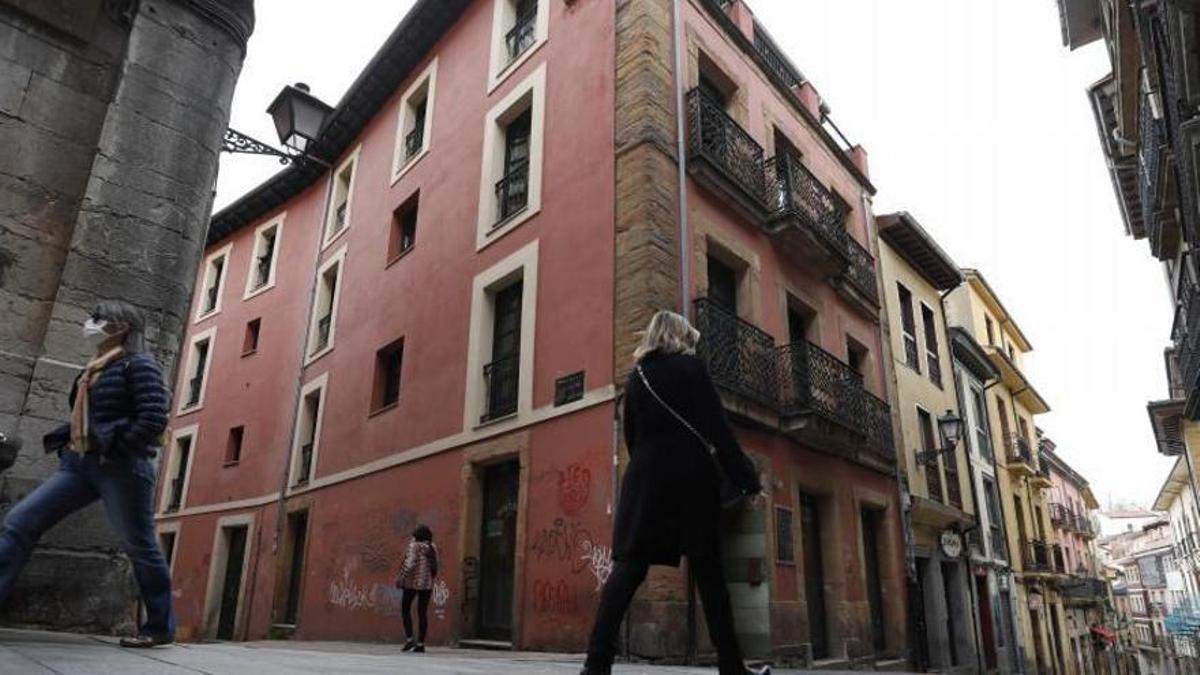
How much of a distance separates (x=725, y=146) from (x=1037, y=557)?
1973 centimetres

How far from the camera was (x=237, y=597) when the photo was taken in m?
15.9

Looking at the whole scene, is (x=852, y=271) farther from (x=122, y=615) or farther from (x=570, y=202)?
(x=122, y=615)

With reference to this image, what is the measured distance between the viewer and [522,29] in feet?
43.5

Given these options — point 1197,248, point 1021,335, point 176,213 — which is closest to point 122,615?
point 176,213

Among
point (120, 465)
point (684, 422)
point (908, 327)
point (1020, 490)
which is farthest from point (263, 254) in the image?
point (1020, 490)

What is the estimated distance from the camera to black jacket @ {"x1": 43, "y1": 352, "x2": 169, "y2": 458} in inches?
143

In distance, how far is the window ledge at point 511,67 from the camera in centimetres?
1236

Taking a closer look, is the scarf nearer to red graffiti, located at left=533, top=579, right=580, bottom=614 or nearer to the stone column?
the stone column

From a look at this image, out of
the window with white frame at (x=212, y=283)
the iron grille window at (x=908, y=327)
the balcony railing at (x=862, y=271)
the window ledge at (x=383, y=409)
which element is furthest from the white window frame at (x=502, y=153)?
the window with white frame at (x=212, y=283)

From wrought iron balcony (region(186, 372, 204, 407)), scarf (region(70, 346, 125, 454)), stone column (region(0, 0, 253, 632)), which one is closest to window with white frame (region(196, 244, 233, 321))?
wrought iron balcony (region(186, 372, 204, 407))

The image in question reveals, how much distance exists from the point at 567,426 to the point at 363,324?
676 cm

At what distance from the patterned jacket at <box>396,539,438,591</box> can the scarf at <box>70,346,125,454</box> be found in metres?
5.59

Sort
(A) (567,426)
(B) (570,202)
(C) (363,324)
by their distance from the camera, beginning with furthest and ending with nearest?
1. (C) (363,324)
2. (B) (570,202)
3. (A) (567,426)

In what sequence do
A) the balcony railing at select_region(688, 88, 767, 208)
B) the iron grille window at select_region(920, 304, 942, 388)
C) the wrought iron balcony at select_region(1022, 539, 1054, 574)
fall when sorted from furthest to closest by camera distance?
the wrought iron balcony at select_region(1022, 539, 1054, 574), the iron grille window at select_region(920, 304, 942, 388), the balcony railing at select_region(688, 88, 767, 208)
